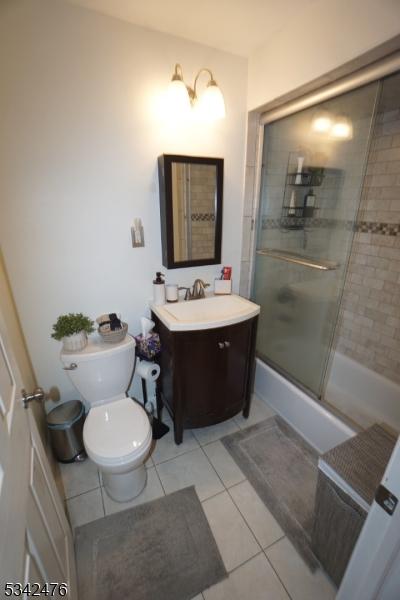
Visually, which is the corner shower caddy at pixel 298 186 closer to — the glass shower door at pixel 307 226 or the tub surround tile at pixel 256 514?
the glass shower door at pixel 307 226

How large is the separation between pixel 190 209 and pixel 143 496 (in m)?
1.70

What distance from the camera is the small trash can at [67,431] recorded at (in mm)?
1556

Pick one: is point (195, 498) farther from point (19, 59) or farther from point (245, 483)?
point (19, 59)

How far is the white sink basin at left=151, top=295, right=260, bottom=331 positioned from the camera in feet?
4.78

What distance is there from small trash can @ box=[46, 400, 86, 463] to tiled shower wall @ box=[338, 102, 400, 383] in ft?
6.92

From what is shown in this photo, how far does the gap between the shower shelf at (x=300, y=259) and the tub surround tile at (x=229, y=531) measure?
1.44 metres

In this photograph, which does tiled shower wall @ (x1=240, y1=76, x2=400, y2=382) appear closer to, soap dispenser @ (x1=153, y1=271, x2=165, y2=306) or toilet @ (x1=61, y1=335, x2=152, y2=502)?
soap dispenser @ (x1=153, y1=271, x2=165, y2=306)

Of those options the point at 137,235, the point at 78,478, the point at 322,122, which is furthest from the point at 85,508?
the point at 322,122

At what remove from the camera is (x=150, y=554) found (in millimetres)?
1218

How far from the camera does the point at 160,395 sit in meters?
1.90

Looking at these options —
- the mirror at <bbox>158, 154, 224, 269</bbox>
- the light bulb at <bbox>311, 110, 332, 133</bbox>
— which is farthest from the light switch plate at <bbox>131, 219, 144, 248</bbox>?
the light bulb at <bbox>311, 110, 332, 133</bbox>

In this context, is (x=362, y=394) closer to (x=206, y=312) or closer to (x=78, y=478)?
(x=206, y=312)

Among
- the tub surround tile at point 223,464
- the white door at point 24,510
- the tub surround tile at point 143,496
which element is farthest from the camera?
the tub surround tile at point 223,464

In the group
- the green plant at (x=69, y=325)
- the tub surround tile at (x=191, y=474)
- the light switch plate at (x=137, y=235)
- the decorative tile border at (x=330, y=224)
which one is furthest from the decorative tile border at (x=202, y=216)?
the tub surround tile at (x=191, y=474)
